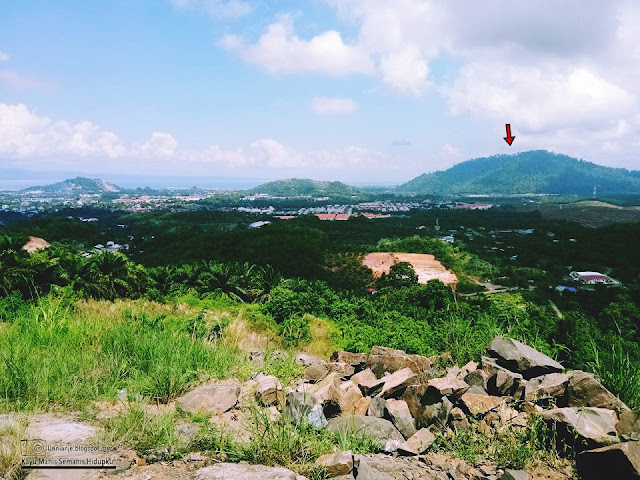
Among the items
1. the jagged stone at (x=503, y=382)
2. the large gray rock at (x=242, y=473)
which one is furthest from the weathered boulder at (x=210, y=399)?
the jagged stone at (x=503, y=382)

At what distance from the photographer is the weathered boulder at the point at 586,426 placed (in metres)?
3.65

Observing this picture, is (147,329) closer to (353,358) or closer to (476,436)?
(353,358)

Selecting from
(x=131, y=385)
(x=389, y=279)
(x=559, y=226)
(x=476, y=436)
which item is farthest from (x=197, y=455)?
(x=559, y=226)

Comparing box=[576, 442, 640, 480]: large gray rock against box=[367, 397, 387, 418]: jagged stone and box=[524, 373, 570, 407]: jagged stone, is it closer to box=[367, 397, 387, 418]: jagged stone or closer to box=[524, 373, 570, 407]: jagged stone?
box=[524, 373, 570, 407]: jagged stone

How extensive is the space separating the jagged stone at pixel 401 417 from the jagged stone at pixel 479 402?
2.12ft

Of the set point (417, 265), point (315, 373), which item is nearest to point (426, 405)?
point (315, 373)

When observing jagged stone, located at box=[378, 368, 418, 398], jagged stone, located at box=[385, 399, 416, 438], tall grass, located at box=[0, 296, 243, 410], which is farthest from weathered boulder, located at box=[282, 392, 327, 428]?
tall grass, located at box=[0, 296, 243, 410]

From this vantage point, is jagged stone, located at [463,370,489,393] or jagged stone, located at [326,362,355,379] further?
jagged stone, located at [326,362,355,379]

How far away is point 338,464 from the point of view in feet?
10.2

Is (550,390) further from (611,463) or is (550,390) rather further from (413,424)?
(413,424)

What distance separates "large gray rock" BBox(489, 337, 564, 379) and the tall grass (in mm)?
3559

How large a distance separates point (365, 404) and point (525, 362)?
7.84 feet

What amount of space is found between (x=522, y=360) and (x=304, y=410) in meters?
3.12

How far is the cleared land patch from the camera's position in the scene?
A: 4662 cm
